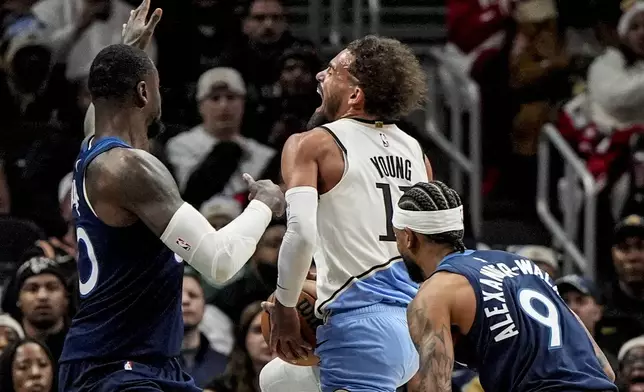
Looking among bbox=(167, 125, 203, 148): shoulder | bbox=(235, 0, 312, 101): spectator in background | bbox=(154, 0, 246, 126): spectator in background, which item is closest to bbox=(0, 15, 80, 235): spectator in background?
bbox=(167, 125, 203, 148): shoulder

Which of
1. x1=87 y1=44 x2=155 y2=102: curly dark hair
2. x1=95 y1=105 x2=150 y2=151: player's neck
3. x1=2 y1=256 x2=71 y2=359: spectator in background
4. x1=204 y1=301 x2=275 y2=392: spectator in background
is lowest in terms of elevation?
x1=204 y1=301 x2=275 y2=392: spectator in background

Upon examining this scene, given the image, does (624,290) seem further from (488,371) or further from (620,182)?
(488,371)

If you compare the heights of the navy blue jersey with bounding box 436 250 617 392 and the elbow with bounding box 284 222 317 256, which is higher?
the elbow with bounding box 284 222 317 256

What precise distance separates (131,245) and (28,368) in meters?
3.18

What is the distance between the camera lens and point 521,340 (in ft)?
16.8

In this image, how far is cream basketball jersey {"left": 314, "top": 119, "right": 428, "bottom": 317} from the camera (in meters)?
6.00

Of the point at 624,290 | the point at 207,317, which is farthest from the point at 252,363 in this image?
the point at 624,290

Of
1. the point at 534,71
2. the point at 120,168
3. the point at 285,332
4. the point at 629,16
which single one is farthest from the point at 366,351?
the point at 534,71

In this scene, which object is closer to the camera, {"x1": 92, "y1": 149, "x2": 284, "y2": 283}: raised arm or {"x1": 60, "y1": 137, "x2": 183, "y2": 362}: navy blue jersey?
{"x1": 92, "y1": 149, "x2": 284, "y2": 283}: raised arm

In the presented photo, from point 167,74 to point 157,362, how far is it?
6229 millimetres

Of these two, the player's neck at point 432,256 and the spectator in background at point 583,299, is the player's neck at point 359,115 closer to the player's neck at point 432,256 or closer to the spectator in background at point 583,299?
the player's neck at point 432,256

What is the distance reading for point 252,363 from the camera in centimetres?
872

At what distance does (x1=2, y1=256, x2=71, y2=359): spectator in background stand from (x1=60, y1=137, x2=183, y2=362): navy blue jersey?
344 cm

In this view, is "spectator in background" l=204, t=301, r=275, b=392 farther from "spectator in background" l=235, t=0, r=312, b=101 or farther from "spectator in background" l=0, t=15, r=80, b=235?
"spectator in background" l=235, t=0, r=312, b=101
